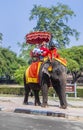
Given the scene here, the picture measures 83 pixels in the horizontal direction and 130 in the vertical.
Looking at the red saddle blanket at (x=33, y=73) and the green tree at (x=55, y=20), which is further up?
the green tree at (x=55, y=20)

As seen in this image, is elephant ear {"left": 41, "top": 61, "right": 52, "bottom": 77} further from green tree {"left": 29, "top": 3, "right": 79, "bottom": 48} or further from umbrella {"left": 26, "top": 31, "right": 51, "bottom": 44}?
green tree {"left": 29, "top": 3, "right": 79, "bottom": 48}

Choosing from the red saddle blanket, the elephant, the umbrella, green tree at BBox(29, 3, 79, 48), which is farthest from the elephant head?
green tree at BBox(29, 3, 79, 48)

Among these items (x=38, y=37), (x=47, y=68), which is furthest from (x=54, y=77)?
(x=38, y=37)

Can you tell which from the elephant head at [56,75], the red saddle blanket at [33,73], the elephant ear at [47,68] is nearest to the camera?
the elephant head at [56,75]

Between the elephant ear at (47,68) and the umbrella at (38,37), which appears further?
the umbrella at (38,37)

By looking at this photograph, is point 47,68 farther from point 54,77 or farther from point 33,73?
point 33,73

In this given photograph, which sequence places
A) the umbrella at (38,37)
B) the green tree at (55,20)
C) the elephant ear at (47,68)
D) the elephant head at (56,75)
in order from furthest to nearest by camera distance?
1. the green tree at (55,20)
2. the umbrella at (38,37)
3. the elephant ear at (47,68)
4. the elephant head at (56,75)

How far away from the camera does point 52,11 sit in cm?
3888

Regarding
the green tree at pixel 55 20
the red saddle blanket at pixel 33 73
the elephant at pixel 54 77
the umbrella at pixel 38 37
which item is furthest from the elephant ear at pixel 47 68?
the green tree at pixel 55 20

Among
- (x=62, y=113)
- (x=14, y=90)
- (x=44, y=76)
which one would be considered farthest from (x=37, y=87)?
(x=14, y=90)

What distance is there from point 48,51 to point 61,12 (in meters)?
23.5

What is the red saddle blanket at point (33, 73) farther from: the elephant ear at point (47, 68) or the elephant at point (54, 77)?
the elephant ear at point (47, 68)

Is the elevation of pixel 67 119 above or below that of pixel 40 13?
below

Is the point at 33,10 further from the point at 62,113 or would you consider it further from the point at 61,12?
the point at 62,113
